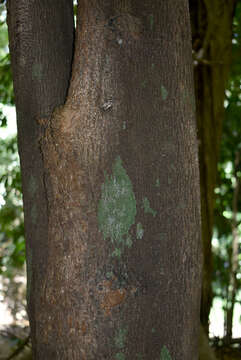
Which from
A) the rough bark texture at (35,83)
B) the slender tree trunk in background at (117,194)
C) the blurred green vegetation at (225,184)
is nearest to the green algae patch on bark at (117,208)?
the slender tree trunk in background at (117,194)

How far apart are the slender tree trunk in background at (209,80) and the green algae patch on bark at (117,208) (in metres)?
2.03

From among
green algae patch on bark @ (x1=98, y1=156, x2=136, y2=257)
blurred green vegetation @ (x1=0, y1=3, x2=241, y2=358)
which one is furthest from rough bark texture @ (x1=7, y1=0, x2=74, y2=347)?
blurred green vegetation @ (x1=0, y1=3, x2=241, y2=358)

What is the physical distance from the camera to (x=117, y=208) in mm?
1220

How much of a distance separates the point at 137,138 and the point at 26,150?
37 centimetres

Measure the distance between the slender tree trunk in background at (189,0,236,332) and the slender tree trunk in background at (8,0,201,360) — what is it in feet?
6.25

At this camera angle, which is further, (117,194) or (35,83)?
(35,83)

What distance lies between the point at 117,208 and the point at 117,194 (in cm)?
4

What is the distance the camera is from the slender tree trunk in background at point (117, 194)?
3.93 feet

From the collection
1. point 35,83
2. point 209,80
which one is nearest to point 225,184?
point 209,80

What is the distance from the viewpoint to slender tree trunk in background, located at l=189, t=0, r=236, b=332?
3219 mm

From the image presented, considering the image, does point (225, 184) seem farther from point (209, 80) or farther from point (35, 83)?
point (35, 83)

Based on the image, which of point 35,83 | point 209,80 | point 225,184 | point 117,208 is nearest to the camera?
point 117,208

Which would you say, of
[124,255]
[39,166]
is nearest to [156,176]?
[124,255]

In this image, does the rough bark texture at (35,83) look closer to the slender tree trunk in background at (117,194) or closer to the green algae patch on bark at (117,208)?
the slender tree trunk in background at (117,194)
